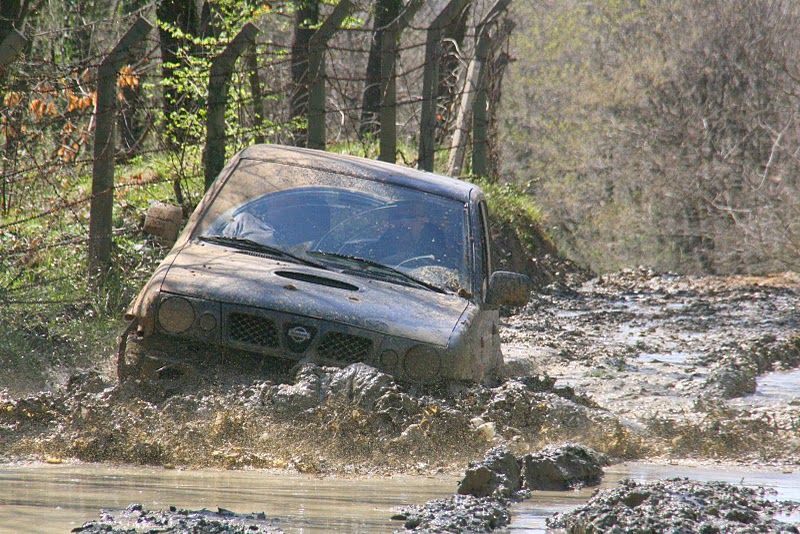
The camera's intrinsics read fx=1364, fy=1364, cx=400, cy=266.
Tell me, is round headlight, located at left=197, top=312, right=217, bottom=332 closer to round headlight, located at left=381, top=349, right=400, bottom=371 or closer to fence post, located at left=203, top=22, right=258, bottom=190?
round headlight, located at left=381, top=349, right=400, bottom=371

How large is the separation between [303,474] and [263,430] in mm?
440

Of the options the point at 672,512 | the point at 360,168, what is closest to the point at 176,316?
the point at 360,168

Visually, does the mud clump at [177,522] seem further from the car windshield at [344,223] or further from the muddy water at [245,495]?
the car windshield at [344,223]

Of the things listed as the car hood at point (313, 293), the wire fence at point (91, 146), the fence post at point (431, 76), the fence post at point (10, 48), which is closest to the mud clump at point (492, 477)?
the car hood at point (313, 293)

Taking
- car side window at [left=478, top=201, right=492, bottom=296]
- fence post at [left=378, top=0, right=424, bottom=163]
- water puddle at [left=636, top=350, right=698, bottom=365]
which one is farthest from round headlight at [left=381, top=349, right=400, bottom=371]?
fence post at [left=378, top=0, right=424, bottom=163]

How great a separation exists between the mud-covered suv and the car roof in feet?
0.03

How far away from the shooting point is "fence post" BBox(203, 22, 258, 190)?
34.0ft

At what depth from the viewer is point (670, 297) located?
17.7 metres

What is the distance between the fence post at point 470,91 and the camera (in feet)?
55.5

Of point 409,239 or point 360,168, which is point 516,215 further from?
point 409,239

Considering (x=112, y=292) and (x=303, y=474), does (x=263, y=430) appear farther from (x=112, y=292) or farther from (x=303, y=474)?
(x=112, y=292)

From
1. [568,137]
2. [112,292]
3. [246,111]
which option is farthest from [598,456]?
[568,137]

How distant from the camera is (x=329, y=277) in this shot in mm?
6633

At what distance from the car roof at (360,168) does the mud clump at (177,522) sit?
3.84m
